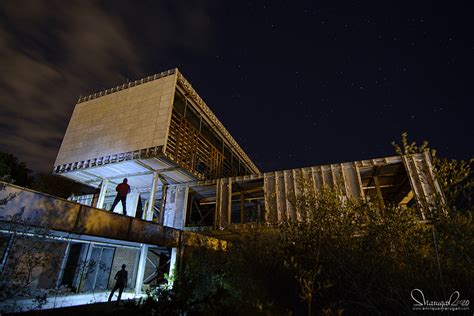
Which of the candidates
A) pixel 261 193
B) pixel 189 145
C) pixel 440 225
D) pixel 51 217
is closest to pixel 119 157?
pixel 189 145

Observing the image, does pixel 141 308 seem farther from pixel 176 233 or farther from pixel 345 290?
pixel 176 233

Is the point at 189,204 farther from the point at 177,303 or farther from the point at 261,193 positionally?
the point at 177,303

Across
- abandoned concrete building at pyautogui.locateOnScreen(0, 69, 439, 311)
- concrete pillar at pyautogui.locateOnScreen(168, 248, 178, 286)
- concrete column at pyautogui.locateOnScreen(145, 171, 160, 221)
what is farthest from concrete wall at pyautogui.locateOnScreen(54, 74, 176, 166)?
concrete pillar at pyautogui.locateOnScreen(168, 248, 178, 286)

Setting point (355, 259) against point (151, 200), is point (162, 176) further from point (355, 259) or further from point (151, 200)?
point (355, 259)

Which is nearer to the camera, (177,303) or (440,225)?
(177,303)

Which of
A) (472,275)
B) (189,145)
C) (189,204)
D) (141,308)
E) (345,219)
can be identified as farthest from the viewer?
(189,204)

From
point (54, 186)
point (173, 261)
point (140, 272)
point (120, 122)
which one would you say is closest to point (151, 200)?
point (140, 272)

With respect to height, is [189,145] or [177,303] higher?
[189,145]

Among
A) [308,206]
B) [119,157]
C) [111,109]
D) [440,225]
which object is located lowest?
[440,225]

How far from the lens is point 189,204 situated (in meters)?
18.2

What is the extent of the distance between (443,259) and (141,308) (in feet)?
19.0

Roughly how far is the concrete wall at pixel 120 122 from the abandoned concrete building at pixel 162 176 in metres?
0.08

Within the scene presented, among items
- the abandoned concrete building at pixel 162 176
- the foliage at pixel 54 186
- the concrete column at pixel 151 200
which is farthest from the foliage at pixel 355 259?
the foliage at pixel 54 186

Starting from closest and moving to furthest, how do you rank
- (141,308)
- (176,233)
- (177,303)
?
(141,308) < (177,303) < (176,233)
